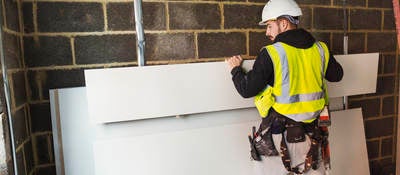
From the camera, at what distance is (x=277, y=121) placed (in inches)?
61.3

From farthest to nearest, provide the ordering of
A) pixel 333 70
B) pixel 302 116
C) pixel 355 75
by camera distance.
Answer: pixel 355 75 < pixel 333 70 < pixel 302 116

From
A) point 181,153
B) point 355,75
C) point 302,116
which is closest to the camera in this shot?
point 302,116

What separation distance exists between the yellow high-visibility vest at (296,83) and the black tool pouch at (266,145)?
0.11 metres

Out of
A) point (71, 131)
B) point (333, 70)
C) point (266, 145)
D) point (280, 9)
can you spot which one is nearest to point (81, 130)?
point (71, 131)

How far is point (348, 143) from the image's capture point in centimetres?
225

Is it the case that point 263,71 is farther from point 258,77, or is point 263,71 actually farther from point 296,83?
point 296,83

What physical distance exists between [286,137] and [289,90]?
0.80ft

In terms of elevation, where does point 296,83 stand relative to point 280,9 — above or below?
below

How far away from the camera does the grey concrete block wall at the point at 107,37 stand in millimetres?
1681

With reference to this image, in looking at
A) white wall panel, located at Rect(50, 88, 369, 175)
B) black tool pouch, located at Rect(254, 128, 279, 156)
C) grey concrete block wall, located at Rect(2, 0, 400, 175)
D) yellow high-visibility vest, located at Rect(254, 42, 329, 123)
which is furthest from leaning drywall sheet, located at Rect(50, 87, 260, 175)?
yellow high-visibility vest, located at Rect(254, 42, 329, 123)

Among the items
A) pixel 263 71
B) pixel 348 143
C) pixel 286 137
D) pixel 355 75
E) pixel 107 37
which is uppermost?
pixel 107 37

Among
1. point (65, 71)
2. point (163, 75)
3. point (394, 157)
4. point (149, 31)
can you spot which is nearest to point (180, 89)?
point (163, 75)

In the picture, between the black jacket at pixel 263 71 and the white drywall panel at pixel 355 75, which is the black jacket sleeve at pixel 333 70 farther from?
the white drywall panel at pixel 355 75

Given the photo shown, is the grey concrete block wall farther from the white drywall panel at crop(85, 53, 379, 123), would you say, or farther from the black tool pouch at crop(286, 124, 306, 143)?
the black tool pouch at crop(286, 124, 306, 143)
